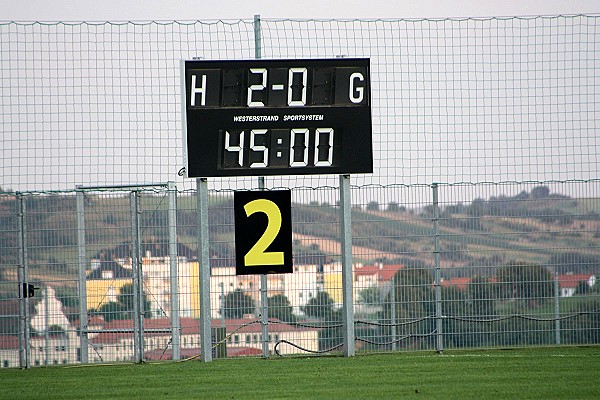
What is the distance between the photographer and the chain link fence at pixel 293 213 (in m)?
14.9

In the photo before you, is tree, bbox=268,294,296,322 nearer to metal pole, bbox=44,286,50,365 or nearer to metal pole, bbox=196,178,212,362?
metal pole, bbox=196,178,212,362

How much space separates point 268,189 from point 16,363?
4026 mm

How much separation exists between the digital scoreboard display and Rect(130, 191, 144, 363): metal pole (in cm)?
124

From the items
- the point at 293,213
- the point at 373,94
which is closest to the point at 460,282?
the point at 293,213

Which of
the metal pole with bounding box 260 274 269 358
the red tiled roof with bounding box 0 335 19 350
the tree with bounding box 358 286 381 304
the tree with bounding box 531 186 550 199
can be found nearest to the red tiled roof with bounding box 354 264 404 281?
the tree with bounding box 358 286 381 304

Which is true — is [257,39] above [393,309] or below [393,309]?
above

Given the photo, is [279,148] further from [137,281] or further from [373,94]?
[137,281]

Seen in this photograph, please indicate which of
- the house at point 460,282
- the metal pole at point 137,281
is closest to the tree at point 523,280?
the house at point 460,282

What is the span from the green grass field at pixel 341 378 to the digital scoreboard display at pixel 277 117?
2.46m

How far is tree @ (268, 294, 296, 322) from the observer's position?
49.1 ft

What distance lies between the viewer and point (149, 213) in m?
14.9

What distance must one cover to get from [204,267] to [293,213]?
1.50 meters

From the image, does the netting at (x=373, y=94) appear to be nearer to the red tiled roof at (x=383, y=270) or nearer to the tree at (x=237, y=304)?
the red tiled roof at (x=383, y=270)

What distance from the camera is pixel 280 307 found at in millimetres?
14969
